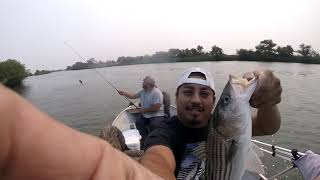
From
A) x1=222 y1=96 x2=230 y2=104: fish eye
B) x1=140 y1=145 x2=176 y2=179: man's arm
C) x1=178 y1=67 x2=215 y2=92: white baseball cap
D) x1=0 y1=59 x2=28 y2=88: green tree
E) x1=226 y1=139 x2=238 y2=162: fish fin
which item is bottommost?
x1=0 y1=59 x2=28 y2=88: green tree

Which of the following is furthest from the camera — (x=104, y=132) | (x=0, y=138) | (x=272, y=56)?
(x=272, y=56)

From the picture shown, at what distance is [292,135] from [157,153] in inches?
652

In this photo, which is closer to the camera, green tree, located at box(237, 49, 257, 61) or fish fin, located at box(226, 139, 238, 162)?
fish fin, located at box(226, 139, 238, 162)

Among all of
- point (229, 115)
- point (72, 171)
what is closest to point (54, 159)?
point (72, 171)

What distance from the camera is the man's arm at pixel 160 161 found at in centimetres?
288

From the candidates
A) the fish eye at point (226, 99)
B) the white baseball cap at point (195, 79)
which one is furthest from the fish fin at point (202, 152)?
the white baseball cap at point (195, 79)

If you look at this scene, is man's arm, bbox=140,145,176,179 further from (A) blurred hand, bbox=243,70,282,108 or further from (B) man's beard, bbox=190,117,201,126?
(A) blurred hand, bbox=243,70,282,108

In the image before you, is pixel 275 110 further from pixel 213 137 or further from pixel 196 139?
pixel 213 137

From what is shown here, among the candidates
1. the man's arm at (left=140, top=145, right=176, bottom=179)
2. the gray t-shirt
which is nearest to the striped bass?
the man's arm at (left=140, top=145, right=176, bottom=179)

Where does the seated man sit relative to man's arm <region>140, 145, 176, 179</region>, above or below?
below

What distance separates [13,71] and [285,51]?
6300cm

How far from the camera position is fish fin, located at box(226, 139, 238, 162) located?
304 centimetres

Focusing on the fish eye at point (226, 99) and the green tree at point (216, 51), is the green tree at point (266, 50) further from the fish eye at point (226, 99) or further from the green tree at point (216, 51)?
the fish eye at point (226, 99)

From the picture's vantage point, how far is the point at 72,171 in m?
0.69
